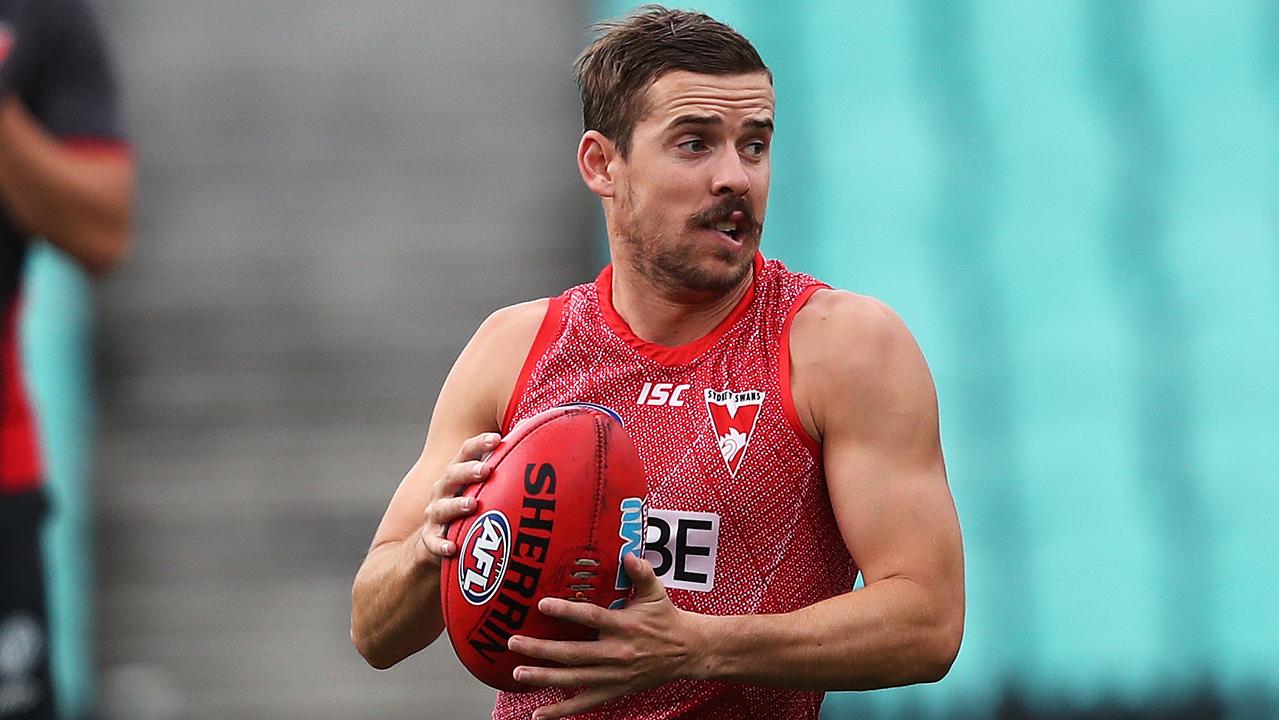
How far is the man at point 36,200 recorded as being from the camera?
450 centimetres

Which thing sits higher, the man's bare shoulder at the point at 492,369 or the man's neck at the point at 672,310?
the man's neck at the point at 672,310

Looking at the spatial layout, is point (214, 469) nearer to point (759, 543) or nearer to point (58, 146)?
point (58, 146)

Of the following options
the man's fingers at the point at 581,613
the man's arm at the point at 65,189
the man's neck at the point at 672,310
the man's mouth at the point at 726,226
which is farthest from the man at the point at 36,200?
the man's fingers at the point at 581,613

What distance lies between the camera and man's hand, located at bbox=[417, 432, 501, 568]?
2.91m

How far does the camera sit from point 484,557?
2.83m

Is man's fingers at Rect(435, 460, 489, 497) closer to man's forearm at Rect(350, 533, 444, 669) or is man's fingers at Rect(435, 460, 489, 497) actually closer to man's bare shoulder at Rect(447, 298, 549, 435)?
man's forearm at Rect(350, 533, 444, 669)

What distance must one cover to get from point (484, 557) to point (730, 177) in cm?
80

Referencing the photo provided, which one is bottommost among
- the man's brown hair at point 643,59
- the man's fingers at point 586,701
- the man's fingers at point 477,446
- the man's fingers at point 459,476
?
the man's fingers at point 586,701

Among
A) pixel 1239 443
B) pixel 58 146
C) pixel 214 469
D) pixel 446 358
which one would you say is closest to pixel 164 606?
pixel 214 469

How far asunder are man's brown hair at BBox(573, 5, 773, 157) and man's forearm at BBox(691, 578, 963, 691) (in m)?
0.95

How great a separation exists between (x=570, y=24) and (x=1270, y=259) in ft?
12.5

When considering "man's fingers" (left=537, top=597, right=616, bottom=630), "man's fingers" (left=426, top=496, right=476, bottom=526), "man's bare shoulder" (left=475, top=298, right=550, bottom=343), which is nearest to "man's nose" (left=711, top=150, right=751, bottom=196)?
"man's bare shoulder" (left=475, top=298, right=550, bottom=343)

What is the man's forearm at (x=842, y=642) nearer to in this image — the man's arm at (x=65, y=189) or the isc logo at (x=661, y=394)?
the isc logo at (x=661, y=394)

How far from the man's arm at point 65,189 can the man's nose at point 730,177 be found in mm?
2146
